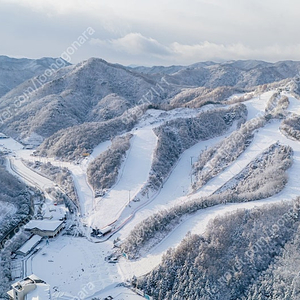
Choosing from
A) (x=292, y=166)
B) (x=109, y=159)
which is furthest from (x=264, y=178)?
(x=109, y=159)

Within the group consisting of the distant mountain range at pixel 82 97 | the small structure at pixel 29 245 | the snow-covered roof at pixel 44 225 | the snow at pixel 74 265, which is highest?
the distant mountain range at pixel 82 97

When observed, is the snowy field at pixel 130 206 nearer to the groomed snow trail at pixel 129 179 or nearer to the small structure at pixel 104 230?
the groomed snow trail at pixel 129 179

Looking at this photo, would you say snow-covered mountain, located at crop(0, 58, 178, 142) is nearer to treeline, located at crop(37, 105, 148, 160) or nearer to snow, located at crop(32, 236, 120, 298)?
treeline, located at crop(37, 105, 148, 160)

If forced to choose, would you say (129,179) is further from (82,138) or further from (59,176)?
(82,138)

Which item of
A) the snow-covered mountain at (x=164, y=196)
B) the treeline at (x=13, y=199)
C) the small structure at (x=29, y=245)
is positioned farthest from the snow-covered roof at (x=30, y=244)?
the treeline at (x=13, y=199)

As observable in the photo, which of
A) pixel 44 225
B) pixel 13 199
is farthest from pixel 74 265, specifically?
pixel 13 199

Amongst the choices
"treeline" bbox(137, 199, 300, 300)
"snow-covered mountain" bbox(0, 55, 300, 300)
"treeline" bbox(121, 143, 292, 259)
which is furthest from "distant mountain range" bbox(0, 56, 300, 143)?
"treeline" bbox(137, 199, 300, 300)
